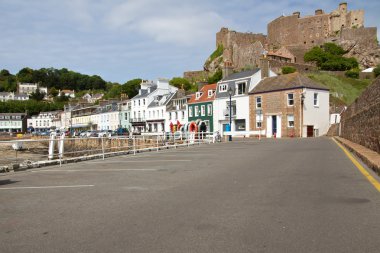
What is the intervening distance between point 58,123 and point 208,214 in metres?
116

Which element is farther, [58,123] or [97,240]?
[58,123]

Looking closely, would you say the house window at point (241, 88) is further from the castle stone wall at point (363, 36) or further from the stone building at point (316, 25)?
the stone building at point (316, 25)

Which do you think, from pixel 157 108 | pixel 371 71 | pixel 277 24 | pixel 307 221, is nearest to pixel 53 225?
pixel 307 221

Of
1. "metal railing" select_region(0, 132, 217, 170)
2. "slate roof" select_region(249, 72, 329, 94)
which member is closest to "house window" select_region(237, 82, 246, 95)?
"slate roof" select_region(249, 72, 329, 94)

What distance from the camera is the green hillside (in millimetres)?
66000

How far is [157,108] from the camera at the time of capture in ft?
217

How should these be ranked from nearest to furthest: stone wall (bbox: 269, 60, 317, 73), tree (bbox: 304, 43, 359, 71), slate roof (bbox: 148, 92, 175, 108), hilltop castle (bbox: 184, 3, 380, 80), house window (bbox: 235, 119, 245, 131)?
house window (bbox: 235, 119, 245, 131) → slate roof (bbox: 148, 92, 175, 108) → stone wall (bbox: 269, 60, 317, 73) → tree (bbox: 304, 43, 359, 71) → hilltop castle (bbox: 184, 3, 380, 80)

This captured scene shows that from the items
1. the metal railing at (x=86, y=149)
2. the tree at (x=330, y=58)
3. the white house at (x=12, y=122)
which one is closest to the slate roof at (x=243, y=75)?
the metal railing at (x=86, y=149)

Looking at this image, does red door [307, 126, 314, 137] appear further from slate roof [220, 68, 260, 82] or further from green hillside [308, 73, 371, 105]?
green hillside [308, 73, 371, 105]

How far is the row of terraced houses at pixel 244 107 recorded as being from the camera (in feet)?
148

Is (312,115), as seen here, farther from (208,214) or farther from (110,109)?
(110,109)

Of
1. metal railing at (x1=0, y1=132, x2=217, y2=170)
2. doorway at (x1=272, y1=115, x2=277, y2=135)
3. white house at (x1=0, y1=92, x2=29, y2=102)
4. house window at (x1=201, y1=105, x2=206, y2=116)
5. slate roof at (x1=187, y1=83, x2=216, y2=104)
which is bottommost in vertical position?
metal railing at (x1=0, y1=132, x2=217, y2=170)

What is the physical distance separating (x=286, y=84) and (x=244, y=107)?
743cm

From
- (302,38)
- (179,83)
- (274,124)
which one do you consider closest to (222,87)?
(274,124)
